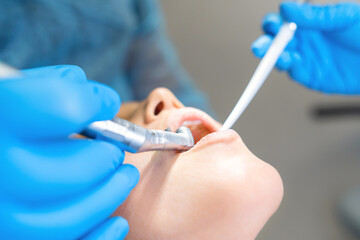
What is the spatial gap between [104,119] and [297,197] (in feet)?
3.16

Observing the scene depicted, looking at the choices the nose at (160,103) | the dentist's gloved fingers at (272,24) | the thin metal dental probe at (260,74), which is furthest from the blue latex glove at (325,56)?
the nose at (160,103)

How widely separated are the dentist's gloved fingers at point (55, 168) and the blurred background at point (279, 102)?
838mm

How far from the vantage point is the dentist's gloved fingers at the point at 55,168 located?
52cm

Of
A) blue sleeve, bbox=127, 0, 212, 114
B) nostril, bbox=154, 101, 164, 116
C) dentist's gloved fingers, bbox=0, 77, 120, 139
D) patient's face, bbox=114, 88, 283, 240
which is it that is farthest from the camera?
blue sleeve, bbox=127, 0, 212, 114

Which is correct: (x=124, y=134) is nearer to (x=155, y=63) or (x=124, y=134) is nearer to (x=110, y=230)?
(x=110, y=230)

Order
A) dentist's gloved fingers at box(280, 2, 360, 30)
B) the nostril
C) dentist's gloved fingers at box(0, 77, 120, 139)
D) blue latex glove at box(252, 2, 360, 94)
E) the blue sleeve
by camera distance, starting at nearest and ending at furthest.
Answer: dentist's gloved fingers at box(0, 77, 120, 139)
the nostril
dentist's gloved fingers at box(280, 2, 360, 30)
blue latex glove at box(252, 2, 360, 94)
the blue sleeve

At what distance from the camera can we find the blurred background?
1392 mm

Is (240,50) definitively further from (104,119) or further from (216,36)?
(104,119)

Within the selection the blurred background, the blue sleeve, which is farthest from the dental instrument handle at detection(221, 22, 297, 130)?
the blue sleeve

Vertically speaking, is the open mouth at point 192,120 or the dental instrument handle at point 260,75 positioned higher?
the dental instrument handle at point 260,75

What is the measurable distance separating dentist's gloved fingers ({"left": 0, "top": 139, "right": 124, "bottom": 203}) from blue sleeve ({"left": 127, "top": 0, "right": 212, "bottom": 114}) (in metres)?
0.87

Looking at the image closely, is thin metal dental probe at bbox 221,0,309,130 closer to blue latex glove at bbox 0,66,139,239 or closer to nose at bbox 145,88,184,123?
nose at bbox 145,88,184,123

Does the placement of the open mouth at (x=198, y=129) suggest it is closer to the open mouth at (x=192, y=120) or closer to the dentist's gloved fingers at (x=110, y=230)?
the open mouth at (x=192, y=120)

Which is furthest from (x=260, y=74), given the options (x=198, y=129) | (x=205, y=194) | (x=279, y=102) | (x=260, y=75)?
(x=279, y=102)
